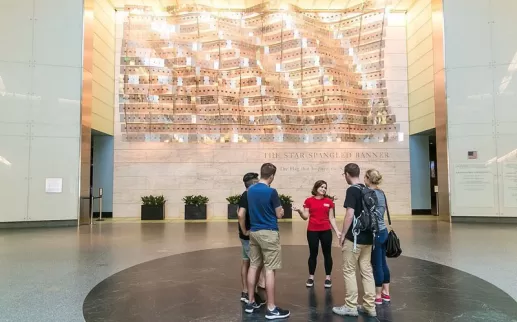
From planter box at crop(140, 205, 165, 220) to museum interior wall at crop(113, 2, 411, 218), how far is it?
2.01 ft

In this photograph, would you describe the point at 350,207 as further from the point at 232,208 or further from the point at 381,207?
the point at 232,208

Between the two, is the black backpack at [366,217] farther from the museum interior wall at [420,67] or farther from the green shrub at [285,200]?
the museum interior wall at [420,67]

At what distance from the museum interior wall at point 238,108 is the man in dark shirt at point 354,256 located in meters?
10.7

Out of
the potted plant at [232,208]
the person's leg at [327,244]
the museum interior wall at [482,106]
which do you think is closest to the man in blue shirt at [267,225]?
the person's leg at [327,244]

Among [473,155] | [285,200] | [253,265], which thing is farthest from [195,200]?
[253,265]

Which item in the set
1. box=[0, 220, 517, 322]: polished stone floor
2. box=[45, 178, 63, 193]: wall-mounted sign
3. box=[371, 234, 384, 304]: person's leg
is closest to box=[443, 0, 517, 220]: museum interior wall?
box=[0, 220, 517, 322]: polished stone floor

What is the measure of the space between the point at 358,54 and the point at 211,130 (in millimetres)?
6856

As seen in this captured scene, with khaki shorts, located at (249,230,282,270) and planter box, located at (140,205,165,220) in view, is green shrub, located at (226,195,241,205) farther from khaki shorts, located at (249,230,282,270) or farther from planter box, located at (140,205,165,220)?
khaki shorts, located at (249,230,282,270)

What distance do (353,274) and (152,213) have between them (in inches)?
442

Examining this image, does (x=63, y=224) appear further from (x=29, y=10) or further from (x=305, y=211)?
(x=305, y=211)

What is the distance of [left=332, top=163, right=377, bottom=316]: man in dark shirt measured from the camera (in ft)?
11.4

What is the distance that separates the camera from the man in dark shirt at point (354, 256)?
348cm

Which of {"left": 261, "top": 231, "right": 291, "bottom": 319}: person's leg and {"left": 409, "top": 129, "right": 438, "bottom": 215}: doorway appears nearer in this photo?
{"left": 261, "top": 231, "right": 291, "bottom": 319}: person's leg

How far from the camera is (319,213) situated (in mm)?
4559
